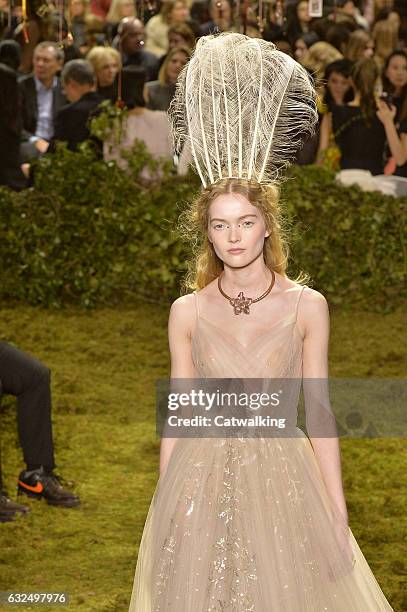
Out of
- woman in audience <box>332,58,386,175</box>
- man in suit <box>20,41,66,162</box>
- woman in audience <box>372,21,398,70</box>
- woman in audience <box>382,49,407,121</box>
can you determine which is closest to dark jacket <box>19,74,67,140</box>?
man in suit <box>20,41,66,162</box>

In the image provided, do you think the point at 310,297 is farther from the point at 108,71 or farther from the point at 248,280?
the point at 108,71

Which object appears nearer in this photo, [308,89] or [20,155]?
[308,89]

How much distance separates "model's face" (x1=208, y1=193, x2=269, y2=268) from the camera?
3.56 m

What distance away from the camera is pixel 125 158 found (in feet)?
29.4

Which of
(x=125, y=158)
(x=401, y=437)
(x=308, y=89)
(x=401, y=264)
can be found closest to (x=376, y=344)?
(x=401, y=264)

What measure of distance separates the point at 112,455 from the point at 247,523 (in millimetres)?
2938

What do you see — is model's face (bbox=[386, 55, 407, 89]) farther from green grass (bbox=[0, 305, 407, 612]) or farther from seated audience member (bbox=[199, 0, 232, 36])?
green grass (bbox=[0, 305, 407, 612])

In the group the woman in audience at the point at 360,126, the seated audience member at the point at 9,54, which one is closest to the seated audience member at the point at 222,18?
the seated audience member at the point at 9,54

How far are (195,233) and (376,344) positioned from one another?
4.69 meters

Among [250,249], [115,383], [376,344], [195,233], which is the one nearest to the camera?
[250,249]

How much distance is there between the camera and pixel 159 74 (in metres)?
10.6

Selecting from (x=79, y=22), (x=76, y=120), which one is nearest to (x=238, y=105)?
(x=76, y=120)

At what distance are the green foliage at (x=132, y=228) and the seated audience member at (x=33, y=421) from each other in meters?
3.19

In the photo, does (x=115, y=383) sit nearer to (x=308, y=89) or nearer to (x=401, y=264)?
(x=401, y=264)
